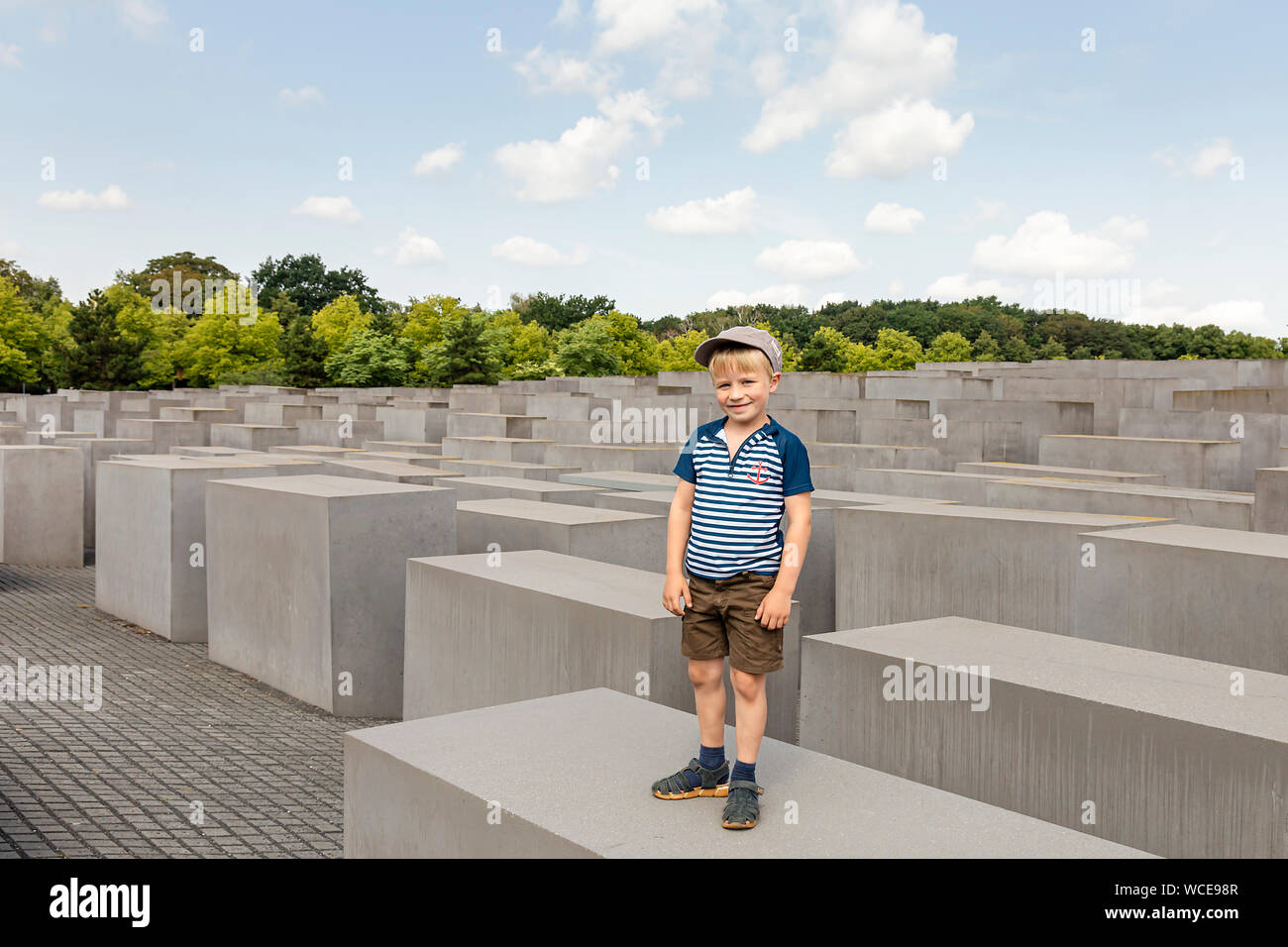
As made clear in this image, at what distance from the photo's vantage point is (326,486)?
9.61 m

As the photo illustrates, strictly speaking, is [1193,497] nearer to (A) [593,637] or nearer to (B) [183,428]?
(A) [593,637]

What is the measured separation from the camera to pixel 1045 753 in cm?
471

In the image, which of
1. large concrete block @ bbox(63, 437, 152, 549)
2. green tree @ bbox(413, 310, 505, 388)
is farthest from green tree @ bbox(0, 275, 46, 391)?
large concrete block @ bbox(63, 437, 152, 549)

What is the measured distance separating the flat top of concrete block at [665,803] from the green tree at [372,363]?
4988 centimetres

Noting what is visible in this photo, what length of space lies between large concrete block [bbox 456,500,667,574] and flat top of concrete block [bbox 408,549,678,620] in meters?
0.48

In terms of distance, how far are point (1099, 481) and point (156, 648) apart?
9.66m

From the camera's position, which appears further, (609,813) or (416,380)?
(416,380)

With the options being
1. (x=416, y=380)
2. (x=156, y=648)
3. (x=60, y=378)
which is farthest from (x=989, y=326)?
(x=156, y=648)

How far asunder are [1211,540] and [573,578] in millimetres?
3970

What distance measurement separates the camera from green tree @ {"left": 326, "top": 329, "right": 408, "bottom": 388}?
175 feet

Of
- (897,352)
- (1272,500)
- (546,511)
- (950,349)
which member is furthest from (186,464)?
(950,349)

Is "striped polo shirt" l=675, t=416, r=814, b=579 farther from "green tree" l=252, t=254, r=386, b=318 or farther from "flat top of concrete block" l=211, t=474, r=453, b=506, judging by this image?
"green tree" l=252, t=254, r=386, b=318
